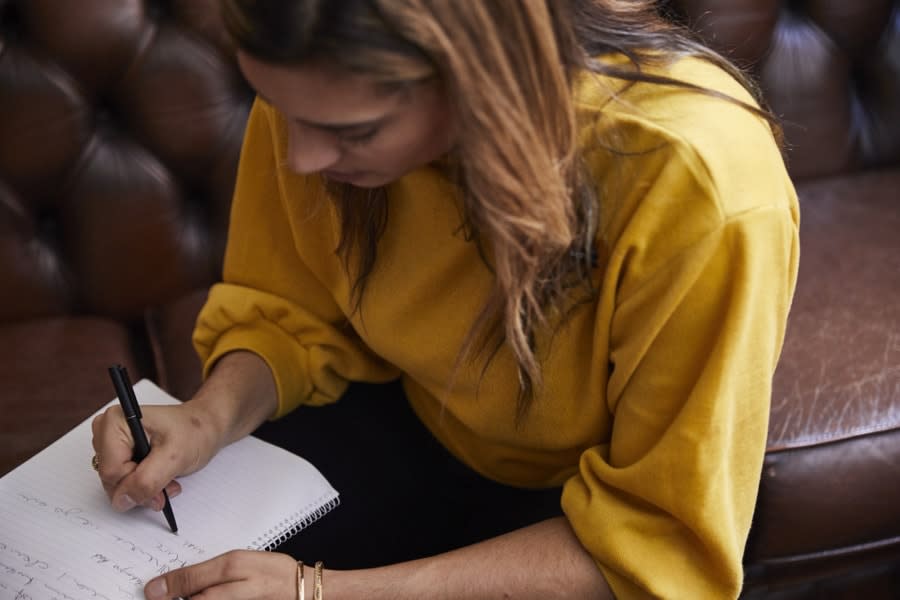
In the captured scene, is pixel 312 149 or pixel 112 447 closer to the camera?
pixel 312 149

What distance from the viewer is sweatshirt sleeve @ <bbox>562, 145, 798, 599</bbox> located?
2.27 feet

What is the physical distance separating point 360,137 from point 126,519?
44cm

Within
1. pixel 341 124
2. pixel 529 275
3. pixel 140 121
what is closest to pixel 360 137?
pixel 341 124

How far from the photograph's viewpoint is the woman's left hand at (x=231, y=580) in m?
0.81

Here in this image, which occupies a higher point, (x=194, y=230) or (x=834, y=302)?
(x=194, y=230)

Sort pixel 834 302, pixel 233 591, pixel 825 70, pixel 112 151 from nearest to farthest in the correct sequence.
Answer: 1. pixel 233 591
2. pixel 834 302
3. pixel 112 151
4. pixel 825 70

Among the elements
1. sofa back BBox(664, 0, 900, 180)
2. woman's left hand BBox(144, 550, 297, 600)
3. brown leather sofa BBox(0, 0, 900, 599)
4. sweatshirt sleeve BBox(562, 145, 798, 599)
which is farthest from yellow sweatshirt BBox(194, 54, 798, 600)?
sofa back BBox(664, 0, 900, 180)

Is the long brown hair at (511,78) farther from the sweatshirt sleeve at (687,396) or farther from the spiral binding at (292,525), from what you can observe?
the spiral binding at (292,525)

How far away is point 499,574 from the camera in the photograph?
0.82 metres

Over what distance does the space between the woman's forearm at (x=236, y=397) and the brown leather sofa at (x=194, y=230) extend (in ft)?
0.80

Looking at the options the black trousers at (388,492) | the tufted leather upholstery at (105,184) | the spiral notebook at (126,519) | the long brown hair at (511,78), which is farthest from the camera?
the tufted leather upholstery at (105,184)

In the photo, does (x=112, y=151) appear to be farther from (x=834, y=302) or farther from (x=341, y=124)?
(x=834, y=302)

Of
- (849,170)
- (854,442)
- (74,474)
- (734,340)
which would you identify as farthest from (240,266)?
(849,170)

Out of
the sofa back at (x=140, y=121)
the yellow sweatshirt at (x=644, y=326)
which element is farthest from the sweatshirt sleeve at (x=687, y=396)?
the sofa back at (x=140, y=121)
